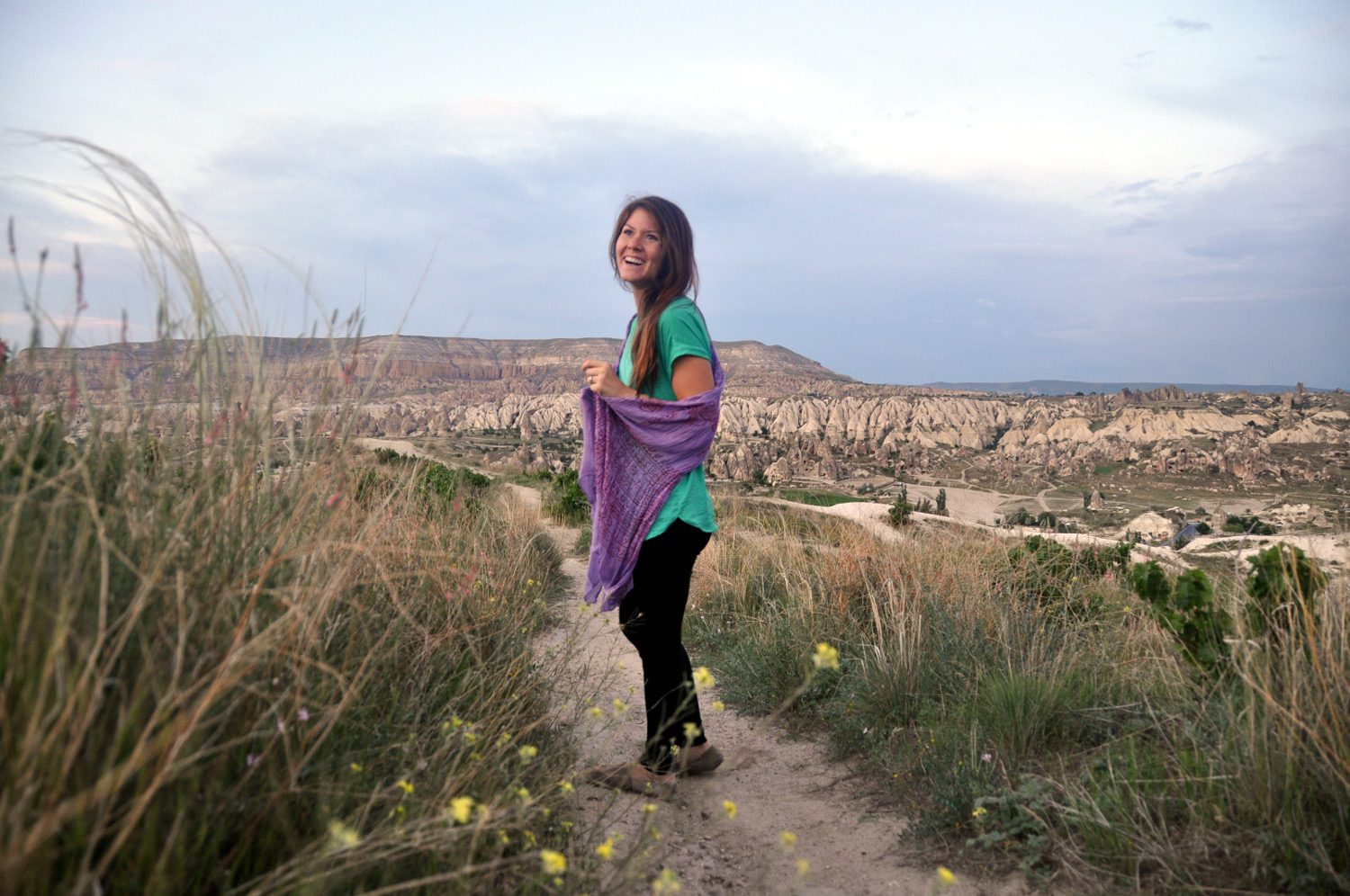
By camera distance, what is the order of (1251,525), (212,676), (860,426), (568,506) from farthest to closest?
(860,426) → (568,506) → (1251,525) → (212,676)

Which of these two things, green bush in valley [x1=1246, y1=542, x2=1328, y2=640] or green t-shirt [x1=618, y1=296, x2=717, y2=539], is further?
green t-shirt [x1=618, y1=296, x2=717, y2=539]

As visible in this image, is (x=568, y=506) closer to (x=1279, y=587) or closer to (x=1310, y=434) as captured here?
(x=1279, y=587)

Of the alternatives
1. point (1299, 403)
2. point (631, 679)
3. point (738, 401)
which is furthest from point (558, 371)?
point (631, 679)

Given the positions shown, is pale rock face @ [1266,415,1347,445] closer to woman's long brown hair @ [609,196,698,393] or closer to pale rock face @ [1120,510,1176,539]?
pale rock face @ [1120,510,1176,539]

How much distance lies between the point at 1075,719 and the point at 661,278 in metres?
2.36

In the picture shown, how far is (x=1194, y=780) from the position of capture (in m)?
2.40

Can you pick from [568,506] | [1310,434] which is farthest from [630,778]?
[1310,434]

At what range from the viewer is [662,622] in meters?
3.14

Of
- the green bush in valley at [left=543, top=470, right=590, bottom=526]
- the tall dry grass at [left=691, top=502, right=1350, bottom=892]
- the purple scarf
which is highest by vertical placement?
the purple scarf

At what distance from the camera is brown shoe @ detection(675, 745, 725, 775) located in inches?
132

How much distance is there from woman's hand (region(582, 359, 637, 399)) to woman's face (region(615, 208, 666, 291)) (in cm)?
43

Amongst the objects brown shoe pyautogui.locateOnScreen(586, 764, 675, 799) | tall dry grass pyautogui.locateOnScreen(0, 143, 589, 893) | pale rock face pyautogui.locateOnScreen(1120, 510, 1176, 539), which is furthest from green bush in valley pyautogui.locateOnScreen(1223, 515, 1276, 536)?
tall dry grass pyautogui.locateOnScreen(0, 143, 589, 893)

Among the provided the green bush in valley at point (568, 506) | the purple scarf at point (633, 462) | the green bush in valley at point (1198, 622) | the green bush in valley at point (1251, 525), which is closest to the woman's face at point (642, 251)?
the purple scarf at point (633, 462)

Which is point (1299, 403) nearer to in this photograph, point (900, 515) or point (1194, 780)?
point (900, 515)
